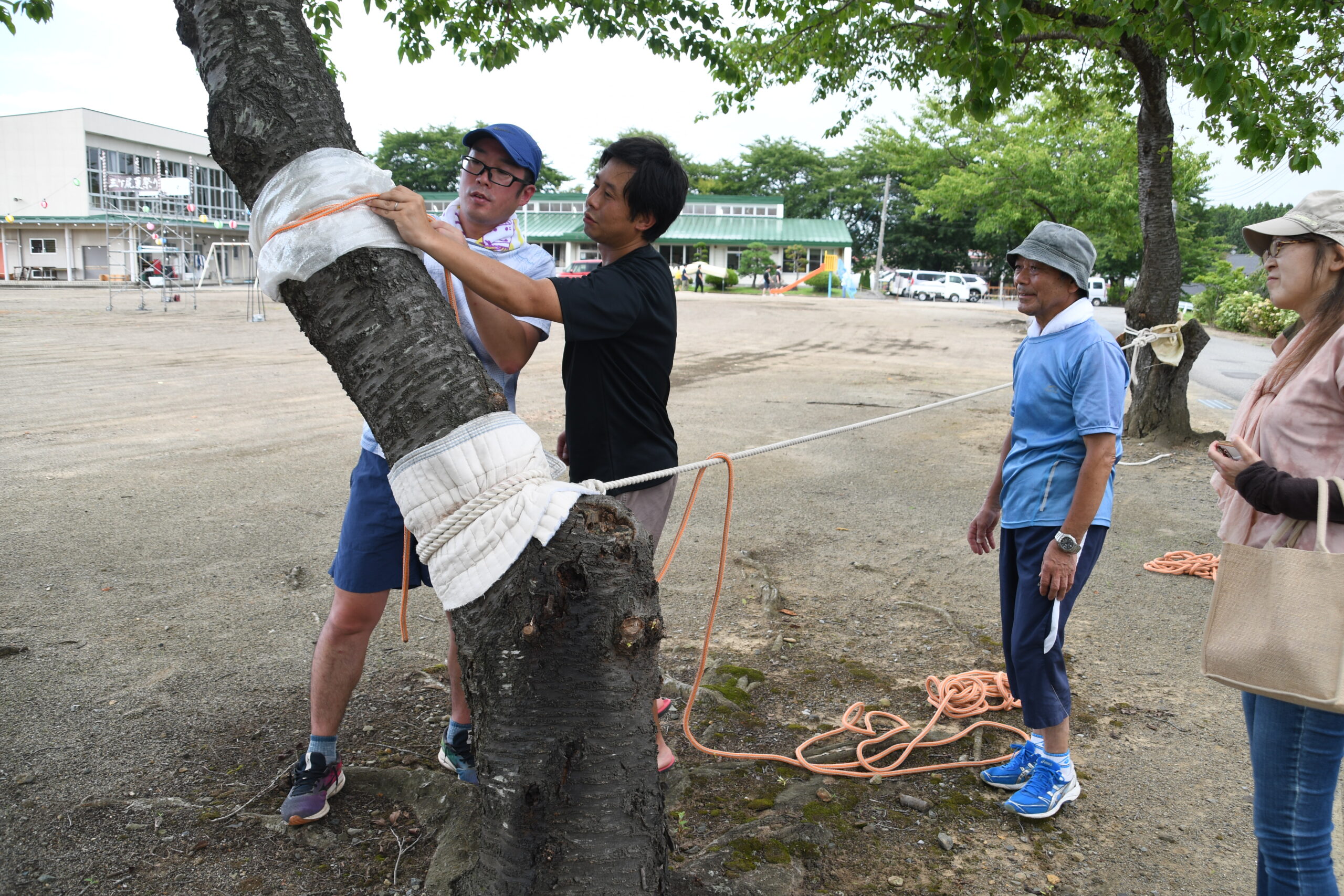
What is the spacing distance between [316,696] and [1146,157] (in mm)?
9055

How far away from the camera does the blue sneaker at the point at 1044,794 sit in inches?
112

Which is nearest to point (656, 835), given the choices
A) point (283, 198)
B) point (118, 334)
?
point (283, 198)

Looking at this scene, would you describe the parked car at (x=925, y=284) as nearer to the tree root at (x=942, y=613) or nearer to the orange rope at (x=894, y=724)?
the tree root at (x=942, y=613)

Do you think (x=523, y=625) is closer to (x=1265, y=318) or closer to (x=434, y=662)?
(x=434, y=662)

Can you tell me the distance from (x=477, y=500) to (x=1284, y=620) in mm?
1704

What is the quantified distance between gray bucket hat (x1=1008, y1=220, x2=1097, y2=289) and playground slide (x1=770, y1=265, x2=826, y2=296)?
4407 centimetres

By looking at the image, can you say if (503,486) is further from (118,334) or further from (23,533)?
(118,334)

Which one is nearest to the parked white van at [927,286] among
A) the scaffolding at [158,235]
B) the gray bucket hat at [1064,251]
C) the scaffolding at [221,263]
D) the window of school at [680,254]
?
the window of school at [680,254]

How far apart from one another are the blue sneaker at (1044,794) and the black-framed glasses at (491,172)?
2.49 meters

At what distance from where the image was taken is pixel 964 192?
29609 mm

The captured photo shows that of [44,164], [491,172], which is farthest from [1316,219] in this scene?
[44,164]

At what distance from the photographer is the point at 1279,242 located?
82.5 inches

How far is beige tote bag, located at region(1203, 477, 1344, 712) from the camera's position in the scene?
5.97ft

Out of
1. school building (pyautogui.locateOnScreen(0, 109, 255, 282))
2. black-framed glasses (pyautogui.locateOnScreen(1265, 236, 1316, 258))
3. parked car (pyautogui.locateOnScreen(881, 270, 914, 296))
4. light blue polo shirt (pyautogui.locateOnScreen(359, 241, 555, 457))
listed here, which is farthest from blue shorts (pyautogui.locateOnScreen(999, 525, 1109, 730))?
school building (pyautogui.locateOnScreen(0, 109, 255, 282))
